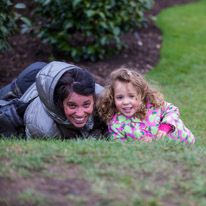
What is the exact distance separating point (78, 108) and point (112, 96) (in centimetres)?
52

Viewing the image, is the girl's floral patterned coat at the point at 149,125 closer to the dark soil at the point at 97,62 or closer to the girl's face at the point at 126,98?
the girl's face at the point at 126,98

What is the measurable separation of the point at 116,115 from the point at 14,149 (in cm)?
155

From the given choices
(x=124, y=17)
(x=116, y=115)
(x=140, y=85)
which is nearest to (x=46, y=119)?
(x=116, y=115)

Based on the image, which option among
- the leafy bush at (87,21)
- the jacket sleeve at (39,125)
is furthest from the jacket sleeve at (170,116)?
the leafy bush at (87,21)

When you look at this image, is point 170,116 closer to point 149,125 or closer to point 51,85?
point 149,125

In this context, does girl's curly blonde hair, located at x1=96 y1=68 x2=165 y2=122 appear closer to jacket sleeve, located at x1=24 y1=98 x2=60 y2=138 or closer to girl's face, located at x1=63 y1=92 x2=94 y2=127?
girl's face, located at x1=63 y1=92 x2=94 y2=127

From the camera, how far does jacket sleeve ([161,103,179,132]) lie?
425 centimetres

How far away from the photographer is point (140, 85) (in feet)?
14.0

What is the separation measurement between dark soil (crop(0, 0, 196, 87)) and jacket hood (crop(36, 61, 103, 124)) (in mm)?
2861

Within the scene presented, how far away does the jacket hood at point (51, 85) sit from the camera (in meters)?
3.84

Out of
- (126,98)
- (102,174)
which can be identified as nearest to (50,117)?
(126,98)

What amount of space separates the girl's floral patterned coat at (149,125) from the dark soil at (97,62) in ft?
8.62

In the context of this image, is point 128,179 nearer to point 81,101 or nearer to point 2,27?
point 81,101

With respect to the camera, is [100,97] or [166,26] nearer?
[100,97]
